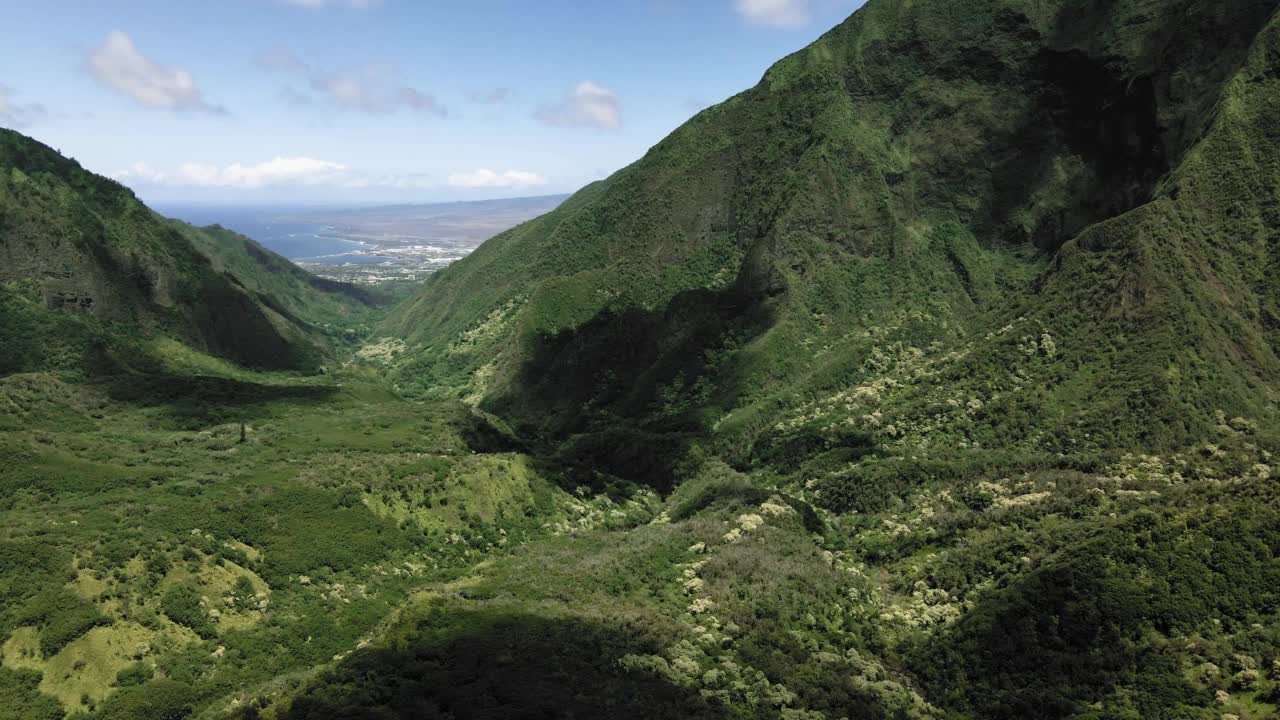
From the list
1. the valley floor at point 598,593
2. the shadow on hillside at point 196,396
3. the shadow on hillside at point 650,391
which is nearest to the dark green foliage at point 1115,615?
the valley floor at point 598,593

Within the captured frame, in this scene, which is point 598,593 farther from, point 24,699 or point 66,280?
point 66,280

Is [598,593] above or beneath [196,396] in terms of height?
beneath

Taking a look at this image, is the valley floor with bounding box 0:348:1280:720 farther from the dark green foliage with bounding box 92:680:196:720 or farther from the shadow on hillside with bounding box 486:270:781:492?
the shadow on hillside with bounding box 486:270:781:492

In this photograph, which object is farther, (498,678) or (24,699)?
(24,699)

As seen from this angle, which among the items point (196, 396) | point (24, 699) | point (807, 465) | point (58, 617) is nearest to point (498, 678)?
point (24, 699)

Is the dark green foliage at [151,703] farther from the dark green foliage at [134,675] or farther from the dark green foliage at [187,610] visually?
the dark green foliage at [187,610]

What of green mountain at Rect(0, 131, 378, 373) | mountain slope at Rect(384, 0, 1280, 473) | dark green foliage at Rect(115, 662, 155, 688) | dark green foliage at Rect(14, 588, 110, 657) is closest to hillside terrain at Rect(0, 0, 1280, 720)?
dark green foliage at Rect(115, 662, 155, 688)

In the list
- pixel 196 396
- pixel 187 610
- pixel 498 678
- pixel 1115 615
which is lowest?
pixel 187 610
